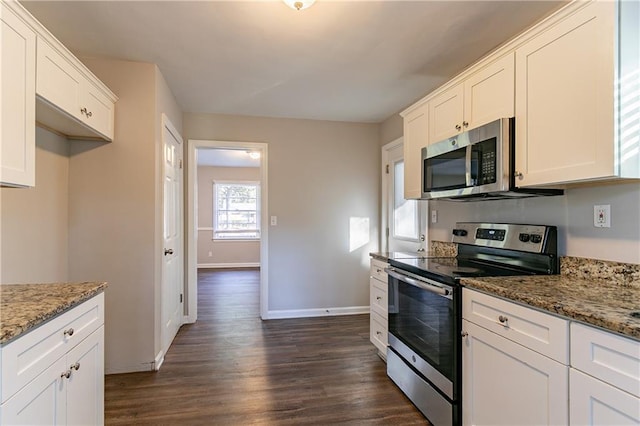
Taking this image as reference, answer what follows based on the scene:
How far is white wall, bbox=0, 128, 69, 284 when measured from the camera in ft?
6.26

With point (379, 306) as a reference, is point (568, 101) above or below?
above

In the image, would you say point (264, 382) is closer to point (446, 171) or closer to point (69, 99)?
point (446, 171)

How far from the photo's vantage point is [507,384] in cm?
146

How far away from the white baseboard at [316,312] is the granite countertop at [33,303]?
2461mm

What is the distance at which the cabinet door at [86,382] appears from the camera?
141cm

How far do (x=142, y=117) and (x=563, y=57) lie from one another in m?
2.68

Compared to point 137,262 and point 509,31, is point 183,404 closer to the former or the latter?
point 137,262

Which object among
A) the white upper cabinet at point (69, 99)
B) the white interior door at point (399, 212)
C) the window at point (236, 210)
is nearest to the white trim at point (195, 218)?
the white upper cabinet at point (69, 99)

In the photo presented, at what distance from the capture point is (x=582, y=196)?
1.73 meters

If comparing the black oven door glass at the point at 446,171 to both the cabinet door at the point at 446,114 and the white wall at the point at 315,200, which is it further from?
the white wall at the point at 315,200

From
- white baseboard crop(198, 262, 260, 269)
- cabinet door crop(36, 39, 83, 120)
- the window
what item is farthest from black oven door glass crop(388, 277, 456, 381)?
the window

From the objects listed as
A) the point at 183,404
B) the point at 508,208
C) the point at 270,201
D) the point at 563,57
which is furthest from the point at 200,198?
the point at 563,57

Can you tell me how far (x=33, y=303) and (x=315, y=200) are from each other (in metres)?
2.98


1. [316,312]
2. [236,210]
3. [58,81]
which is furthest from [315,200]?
[236,210]
